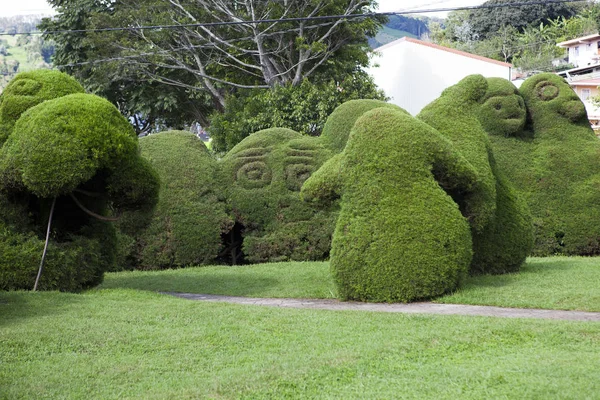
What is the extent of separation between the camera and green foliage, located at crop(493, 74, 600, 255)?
51.5 feet

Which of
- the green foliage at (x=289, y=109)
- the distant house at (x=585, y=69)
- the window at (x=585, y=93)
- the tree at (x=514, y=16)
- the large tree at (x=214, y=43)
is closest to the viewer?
the green foliage at (x=289, y=109)

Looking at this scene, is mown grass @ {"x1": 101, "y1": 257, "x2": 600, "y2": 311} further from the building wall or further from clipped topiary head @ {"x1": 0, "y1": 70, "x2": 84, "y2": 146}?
the building wall

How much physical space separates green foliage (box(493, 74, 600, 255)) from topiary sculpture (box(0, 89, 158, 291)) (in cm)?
841

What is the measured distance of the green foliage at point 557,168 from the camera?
15688 millimetres

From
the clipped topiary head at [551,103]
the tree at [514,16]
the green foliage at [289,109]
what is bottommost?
the clipped topiary head at [551,103]

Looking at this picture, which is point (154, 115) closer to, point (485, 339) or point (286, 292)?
point (286, 292)

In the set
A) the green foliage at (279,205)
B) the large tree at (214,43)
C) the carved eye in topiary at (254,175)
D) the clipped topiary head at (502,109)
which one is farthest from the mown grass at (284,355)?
the large tree at (214,43)

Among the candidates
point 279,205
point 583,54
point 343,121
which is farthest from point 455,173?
point 583,54

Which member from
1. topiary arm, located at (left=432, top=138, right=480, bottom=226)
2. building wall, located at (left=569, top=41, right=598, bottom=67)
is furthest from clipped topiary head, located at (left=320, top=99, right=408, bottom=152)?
building wall, located at (left=569, top=41, right=598, bottom=67)

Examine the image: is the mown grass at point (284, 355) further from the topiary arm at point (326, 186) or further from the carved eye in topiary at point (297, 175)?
the carved eye in topiary at point (297, 175)

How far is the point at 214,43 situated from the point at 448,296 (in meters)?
20.3

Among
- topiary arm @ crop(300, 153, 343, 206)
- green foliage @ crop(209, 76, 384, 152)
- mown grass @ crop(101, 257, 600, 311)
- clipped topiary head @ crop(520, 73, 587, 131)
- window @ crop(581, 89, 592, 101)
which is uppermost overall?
window @ crop(581, 89, 592, 101)

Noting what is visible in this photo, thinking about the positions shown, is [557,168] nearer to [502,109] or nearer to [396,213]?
[502,109]

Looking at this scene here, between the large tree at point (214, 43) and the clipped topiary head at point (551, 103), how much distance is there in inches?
450
